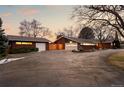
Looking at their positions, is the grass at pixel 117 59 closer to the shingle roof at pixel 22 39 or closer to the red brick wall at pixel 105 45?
the red brick wall at pixel 105 45

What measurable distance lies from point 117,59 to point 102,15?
37.5 inches

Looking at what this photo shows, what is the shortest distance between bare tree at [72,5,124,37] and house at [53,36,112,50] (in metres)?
0.36

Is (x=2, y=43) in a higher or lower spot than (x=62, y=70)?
higher

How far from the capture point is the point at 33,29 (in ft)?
14.4

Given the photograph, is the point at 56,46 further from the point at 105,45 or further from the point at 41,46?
the point at 105,45

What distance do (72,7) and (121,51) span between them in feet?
4.30

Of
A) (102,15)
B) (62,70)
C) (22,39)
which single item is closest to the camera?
(62,70)

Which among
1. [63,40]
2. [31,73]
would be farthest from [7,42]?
[63,40]

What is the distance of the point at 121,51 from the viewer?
433 cm

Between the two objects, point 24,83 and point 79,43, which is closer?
point 24,83

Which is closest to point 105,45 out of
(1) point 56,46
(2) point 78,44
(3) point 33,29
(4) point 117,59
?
(4) point 117,59

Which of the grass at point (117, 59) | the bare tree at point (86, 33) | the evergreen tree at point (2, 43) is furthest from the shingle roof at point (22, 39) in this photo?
the grass at point (117, 59)

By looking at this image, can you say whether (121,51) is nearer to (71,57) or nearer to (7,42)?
(71,57)

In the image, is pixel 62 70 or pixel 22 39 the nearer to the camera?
pixel 62 70
